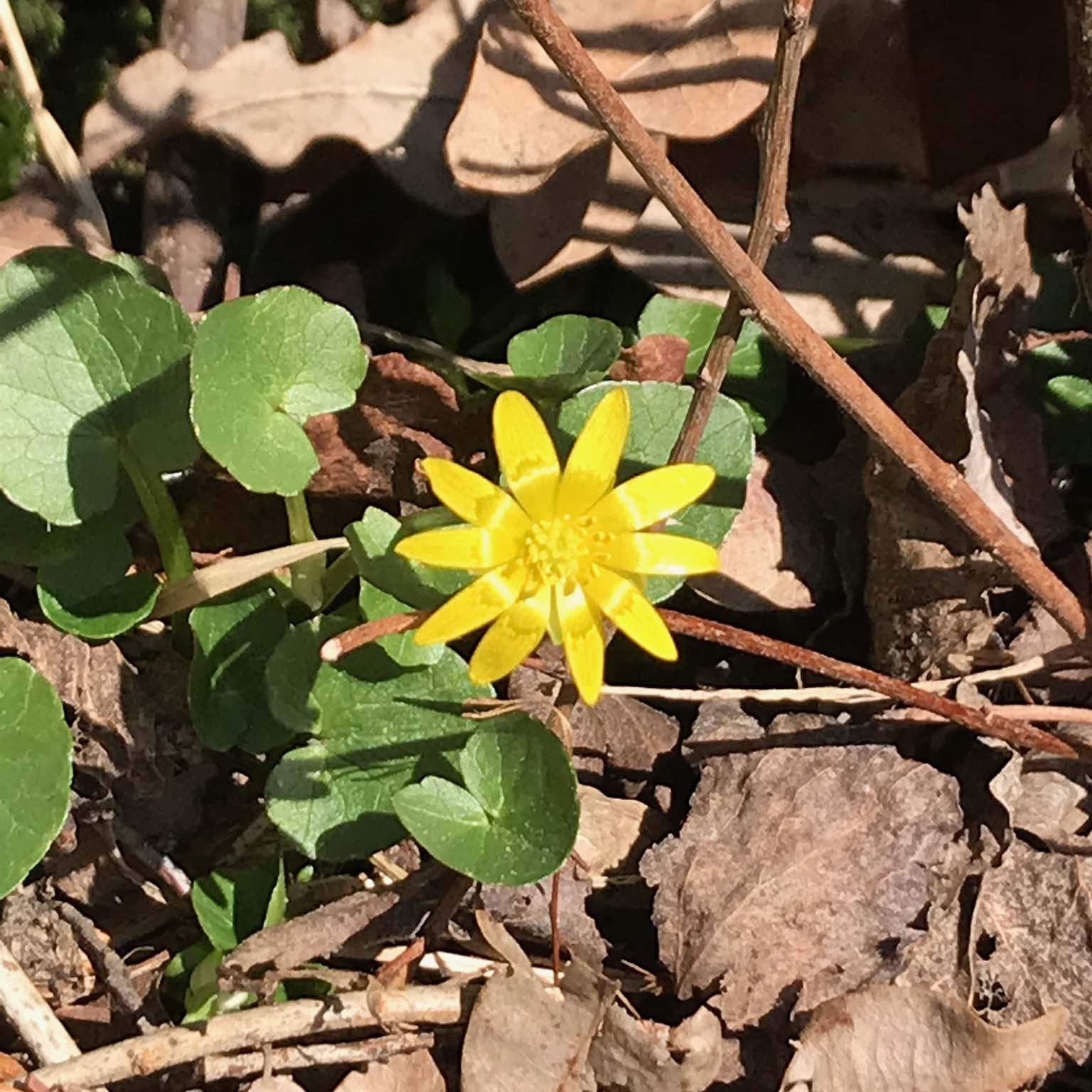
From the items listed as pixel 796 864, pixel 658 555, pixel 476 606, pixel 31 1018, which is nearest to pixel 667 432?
pixel 658 555

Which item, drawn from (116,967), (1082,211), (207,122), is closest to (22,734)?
(116,967)

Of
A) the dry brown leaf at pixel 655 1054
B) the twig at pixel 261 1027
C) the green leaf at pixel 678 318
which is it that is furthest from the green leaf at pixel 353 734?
the green leaf at pixel 678 318

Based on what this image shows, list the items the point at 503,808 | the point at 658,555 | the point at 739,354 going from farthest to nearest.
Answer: the point at 739,354, the point at 503,808, the point at 658,555

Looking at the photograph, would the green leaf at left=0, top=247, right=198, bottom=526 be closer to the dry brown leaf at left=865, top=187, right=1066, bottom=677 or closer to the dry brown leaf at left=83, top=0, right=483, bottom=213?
the dry brown leaf at left=83, top=0, right=483, bottom=213

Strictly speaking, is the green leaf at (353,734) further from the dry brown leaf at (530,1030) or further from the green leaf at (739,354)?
the green leaf at (739,354)

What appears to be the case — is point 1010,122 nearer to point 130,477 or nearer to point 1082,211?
point 1082,211

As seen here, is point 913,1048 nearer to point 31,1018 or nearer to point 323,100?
point 31,1018
